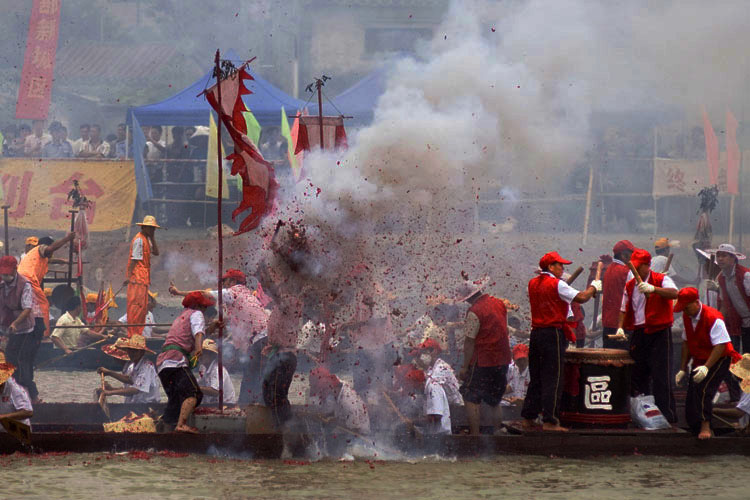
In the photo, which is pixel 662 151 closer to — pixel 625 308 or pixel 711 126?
pixel 711 126

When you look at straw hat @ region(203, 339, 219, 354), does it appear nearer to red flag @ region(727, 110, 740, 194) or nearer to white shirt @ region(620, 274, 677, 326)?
white shirt @ region(620, 274, 677, 326)

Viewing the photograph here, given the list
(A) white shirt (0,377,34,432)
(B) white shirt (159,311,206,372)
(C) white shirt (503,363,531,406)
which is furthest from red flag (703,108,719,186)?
(A) white shirt (0,377,34,432)

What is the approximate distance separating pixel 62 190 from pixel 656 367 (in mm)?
13534

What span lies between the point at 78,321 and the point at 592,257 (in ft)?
34.7

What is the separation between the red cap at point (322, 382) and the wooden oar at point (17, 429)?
248cm

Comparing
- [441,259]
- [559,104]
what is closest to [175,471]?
[559,104]

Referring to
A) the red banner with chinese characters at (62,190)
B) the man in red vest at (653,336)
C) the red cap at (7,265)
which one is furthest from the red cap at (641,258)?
the red banner with chinese characters at (62,190)

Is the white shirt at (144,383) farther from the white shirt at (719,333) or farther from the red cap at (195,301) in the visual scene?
the white shirt at (719,333)

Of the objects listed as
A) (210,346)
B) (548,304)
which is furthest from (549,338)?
(210,346)

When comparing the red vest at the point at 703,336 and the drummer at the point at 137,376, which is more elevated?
the red vest at the point at 703,336

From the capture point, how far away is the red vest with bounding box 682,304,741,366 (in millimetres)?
9000

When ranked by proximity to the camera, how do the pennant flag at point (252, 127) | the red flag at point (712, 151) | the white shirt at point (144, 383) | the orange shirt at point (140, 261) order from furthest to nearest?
1. the pennant flag at point (252, 127)
2. the red flag at point (712, 151)
3. the orange shirt at point (140, 261)
4. the white shirt at point (144, 383)

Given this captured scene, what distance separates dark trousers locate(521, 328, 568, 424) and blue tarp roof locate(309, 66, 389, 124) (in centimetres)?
1106

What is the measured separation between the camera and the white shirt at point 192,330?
9070 millimetres
